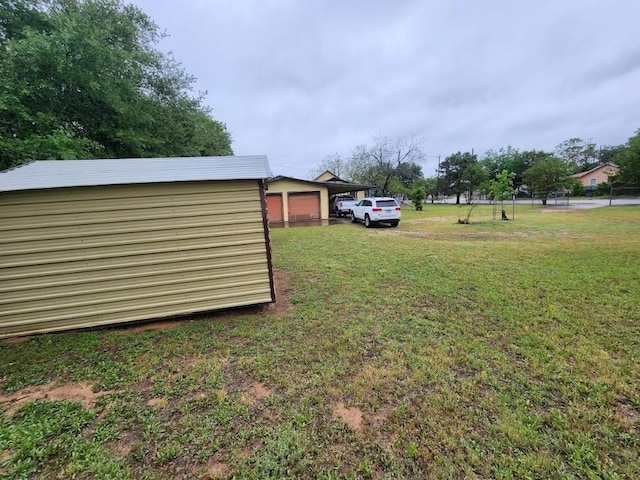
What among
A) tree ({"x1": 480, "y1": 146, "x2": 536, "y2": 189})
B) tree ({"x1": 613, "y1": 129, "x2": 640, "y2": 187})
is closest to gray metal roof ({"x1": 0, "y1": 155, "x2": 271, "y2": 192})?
tree ({"x1": 613, "y1": 129, "x2": 640, "y2": 187})

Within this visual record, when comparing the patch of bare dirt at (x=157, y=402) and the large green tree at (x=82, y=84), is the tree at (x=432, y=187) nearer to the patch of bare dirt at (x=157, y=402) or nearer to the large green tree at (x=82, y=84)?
the large green tree at (x=82, y=84)

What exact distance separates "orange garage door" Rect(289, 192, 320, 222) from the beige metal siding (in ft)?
43.7

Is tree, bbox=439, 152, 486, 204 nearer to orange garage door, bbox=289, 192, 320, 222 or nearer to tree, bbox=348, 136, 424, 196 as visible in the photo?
tree, bbox=348, 136, 424, 196

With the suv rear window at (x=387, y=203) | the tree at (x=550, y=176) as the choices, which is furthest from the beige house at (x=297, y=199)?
the tree at (x=550, y=176)

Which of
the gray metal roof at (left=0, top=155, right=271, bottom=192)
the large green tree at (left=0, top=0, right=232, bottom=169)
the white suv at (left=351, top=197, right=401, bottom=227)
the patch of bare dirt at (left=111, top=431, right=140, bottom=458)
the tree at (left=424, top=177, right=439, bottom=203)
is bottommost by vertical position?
the patch of bare dirt at (left=111, top=431, right=140, bottom=458)

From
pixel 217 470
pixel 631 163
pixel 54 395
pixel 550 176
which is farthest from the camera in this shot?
pixel 550 176

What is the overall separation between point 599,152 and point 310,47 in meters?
70.5

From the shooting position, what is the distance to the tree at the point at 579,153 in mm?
51969

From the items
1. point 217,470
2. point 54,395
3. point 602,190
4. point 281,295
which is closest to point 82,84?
point 281,295

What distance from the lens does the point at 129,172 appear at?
3557 millimetres

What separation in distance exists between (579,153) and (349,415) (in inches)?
2999

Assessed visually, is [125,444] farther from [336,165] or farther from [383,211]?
[336,165]

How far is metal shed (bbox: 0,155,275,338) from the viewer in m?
3.23

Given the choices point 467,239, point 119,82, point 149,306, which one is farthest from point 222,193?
point 119,82
